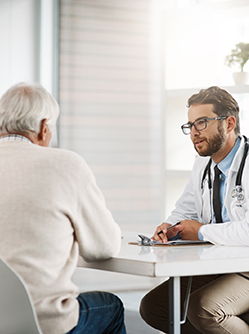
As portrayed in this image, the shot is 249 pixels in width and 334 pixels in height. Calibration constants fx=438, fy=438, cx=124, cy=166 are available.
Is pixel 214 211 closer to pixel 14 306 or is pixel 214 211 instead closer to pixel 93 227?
pixel 93 227

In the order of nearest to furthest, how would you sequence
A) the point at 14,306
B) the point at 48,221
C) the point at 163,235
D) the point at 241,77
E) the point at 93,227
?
the point at 14,306
the point at 48,221
the point at 93,227
the point at 163,235
the point at 241,77

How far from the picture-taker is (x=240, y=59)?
3193 mm

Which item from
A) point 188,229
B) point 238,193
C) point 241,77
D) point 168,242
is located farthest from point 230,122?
point 241,77

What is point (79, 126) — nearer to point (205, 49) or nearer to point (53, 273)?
point (205, 49)

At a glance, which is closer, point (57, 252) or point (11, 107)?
point (57, 252)

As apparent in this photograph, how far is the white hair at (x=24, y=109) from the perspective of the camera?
1.38 meters

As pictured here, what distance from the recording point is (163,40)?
10.7 ft

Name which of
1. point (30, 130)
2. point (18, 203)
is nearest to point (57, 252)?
point (18, 203)

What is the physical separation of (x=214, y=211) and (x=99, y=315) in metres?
0.78

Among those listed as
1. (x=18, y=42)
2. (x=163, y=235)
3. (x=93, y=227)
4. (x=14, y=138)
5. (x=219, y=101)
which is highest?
(x=18, y=42)

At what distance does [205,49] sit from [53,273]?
263 centimetres

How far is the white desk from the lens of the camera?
131 centimetres

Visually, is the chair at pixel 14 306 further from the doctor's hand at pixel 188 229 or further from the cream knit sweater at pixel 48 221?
the doctor's hand at pixel 188 229

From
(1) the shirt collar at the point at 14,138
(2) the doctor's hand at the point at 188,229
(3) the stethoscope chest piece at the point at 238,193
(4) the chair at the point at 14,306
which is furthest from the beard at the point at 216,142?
(4) the chair at the point at 14,306
